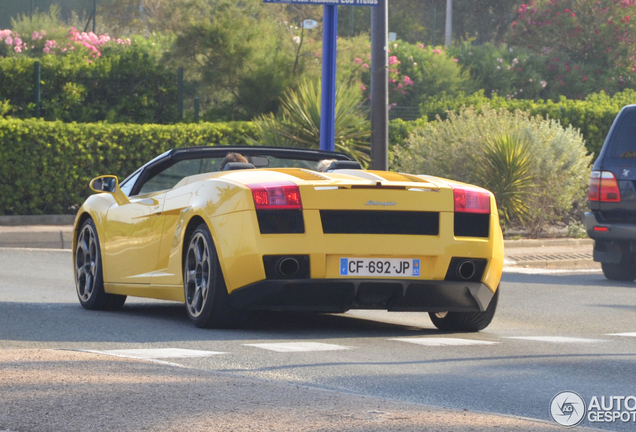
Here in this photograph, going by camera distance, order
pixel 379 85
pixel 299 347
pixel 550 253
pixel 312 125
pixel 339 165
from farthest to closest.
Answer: pixel 312 125
pixel 379 85
pixel 550 253
pixel 339 165
pixel 299 347

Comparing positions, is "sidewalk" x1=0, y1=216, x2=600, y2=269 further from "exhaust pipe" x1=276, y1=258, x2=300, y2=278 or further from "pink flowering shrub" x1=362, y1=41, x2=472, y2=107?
"pink flowering shrub" x1=362, y1=41, x2=472, y2=107

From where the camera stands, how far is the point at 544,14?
4009 centimetres

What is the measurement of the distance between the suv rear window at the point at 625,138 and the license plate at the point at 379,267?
6022 millimetres

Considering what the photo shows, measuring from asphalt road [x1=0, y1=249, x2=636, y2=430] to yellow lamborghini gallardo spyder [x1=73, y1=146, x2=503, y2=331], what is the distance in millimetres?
271

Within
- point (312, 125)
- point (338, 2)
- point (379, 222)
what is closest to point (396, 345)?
point (379, 222)

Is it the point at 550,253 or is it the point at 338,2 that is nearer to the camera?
the point at 338,2

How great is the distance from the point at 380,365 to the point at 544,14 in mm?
35400

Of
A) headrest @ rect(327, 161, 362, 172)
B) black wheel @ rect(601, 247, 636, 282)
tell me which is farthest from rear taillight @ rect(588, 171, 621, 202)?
headrest @ rect(327, 161, 362, 172)

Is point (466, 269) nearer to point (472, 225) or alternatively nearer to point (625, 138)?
point (472, 225)

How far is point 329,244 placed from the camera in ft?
24.3

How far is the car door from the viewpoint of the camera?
8562mm

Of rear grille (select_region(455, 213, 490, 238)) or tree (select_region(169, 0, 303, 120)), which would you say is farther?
tree (select_region(169, 0, 303, 120))

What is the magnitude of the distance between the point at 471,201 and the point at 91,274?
11.2 ft

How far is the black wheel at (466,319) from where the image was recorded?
816cm
